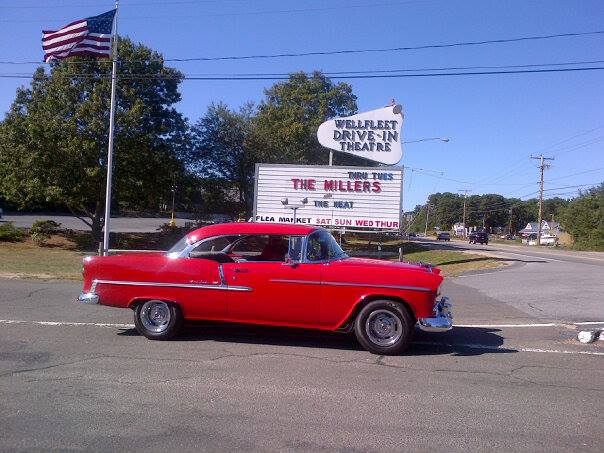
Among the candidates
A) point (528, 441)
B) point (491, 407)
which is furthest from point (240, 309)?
point (528, 441)

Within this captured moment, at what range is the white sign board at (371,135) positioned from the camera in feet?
72.8

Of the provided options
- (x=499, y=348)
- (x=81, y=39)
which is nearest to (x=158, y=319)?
(x=499, y=348)

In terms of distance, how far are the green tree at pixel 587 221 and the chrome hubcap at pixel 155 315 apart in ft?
196

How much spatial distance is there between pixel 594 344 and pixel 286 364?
4.86 metres

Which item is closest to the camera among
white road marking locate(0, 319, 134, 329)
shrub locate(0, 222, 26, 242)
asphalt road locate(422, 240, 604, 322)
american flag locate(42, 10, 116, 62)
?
white road marking locate(0, 319, 134, 329)

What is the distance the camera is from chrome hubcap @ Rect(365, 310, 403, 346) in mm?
7426

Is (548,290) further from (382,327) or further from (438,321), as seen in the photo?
(382,327)

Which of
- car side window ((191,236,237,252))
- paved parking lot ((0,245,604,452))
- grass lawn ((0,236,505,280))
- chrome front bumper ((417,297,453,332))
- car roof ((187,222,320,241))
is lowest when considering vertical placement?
paved parking lot ((0,245,604,452))

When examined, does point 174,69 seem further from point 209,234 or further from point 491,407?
point 491,407

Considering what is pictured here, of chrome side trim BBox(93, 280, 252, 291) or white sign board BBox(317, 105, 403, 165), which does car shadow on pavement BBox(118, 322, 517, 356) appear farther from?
white sign board BBox(317, 105, 403, 165)

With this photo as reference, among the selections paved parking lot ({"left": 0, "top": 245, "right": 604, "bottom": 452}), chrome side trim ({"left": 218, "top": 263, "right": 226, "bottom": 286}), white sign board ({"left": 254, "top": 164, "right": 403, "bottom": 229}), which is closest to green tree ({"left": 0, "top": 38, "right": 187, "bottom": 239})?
white sign board ({"left": 254, "top": 164, "right": 403, "bottom": 229})

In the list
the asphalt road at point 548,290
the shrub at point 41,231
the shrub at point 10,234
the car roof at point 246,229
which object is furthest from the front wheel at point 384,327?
the shrub at point 10,234

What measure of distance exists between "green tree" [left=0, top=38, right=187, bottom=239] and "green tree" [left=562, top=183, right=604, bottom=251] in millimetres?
48395

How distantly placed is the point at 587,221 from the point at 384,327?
64296mm
